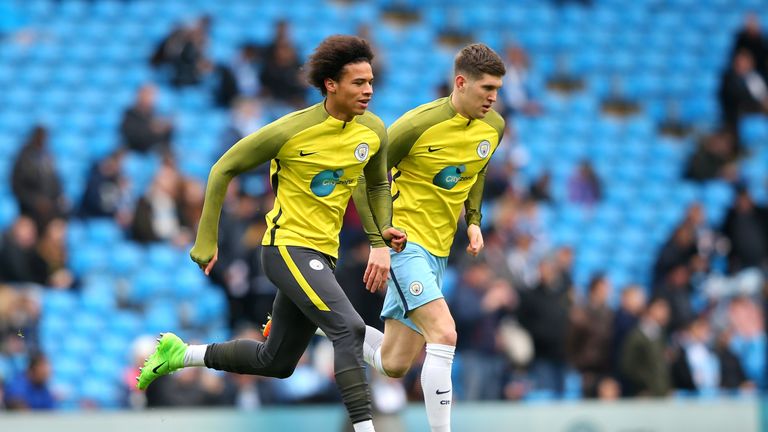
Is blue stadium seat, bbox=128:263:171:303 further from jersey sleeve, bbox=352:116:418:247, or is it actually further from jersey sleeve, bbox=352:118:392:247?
jersey sleeve, bbox=352:118:392:247

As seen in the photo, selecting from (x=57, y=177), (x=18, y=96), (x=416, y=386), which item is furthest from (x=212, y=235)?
(x=18, y=96)

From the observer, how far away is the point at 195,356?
835 centimetres

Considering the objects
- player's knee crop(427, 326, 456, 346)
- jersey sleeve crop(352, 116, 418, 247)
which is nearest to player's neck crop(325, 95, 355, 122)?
jersey sleeve crop(352, 116, 418, 247)

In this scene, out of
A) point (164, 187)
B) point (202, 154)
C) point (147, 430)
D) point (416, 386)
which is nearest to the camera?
point (147, 430)

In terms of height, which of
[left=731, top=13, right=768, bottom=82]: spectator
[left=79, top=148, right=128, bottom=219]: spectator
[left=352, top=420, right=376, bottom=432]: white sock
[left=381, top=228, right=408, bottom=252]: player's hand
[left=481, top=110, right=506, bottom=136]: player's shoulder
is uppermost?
[left=731, top=13, right=768, bottom=82]: spectator

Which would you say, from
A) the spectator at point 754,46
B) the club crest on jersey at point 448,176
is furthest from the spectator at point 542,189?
the club crest on jersey at point 448,176

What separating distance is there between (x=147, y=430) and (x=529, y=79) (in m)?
10.0

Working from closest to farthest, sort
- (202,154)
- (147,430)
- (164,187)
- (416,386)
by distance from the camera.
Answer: (147,430), (416,386), (164,187), (202,154)

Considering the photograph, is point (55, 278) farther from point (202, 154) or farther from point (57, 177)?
point (202, 154)

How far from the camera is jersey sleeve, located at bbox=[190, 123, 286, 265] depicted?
7652mm

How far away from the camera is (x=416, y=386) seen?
14.4 metres

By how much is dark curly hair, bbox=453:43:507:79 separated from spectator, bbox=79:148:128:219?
812cm

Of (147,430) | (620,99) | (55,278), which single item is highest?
(620,99)

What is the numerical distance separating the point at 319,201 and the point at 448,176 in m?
1.01
